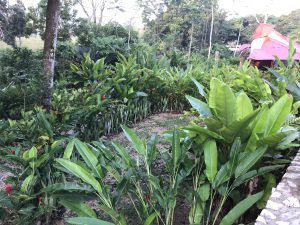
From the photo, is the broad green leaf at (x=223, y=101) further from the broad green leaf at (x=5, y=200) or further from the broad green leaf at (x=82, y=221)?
the broad green leaf at (x=5, y=200)

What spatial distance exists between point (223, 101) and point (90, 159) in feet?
2.98

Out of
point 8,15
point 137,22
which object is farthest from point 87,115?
point 137,22

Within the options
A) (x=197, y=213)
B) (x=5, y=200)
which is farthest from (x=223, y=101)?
(x=5, y=200)

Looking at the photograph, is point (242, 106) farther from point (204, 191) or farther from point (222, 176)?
point (204, 191)

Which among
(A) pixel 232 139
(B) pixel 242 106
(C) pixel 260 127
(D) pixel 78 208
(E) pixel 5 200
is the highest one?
(B) pixel 242 106

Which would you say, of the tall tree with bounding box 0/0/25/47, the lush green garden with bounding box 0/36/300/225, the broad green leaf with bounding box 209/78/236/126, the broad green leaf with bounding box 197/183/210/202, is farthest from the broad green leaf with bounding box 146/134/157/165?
the tall tree with bounding box 0/0/25/47

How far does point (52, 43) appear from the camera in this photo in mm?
3451

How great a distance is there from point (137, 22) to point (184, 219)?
17713 millimetres

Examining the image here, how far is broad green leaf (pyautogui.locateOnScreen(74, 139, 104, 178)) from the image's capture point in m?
1.82

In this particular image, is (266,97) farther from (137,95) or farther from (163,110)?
(163,110)

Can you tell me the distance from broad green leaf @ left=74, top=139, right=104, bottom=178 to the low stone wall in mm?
939

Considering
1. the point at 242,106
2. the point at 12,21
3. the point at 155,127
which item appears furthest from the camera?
the point at 12,21

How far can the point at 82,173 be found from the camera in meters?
1.73

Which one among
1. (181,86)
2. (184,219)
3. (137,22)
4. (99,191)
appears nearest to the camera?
(99,191)
